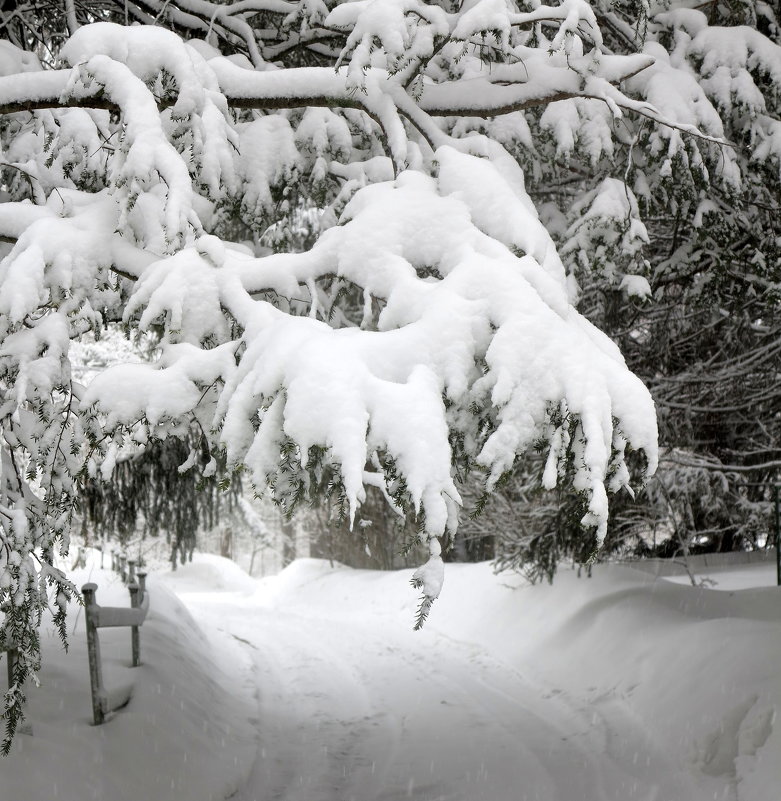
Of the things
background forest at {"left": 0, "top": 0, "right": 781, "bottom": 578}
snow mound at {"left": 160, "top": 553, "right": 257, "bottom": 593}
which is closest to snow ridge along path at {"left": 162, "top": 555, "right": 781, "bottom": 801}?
background forest at {"left": 0, "top": 0, "right": 781, "bottom": 578}

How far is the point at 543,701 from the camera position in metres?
7.99

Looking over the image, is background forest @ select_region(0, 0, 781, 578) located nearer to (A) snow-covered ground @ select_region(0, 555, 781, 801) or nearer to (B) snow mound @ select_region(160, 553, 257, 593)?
(A) snow-covered ground @ select_region(0, 555, 781, 801)

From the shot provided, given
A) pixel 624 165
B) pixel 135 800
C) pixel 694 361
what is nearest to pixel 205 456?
pixel 135 800

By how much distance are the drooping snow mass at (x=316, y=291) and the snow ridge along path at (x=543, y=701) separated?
10.3 feet

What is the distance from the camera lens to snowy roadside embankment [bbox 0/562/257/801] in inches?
185

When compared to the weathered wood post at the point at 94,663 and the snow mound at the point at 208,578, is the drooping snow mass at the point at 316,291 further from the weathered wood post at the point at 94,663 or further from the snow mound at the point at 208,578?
the snow mound at the point at 208,578

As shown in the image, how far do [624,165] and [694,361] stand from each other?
151 inches

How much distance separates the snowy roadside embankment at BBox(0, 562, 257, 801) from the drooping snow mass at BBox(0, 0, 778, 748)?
4.38 ft

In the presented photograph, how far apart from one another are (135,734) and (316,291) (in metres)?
3.76

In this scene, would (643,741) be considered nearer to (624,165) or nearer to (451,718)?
(451,718)

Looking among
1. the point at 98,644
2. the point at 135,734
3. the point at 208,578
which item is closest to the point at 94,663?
the point at 98,644

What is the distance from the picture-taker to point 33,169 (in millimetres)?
4199

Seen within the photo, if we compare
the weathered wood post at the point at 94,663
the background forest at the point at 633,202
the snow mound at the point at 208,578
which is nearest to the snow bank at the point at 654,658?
the background forest at the point at 633,202

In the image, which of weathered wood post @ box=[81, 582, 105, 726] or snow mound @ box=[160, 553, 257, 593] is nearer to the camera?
weathered wood post @ box=[81, 582, 105, 726]
